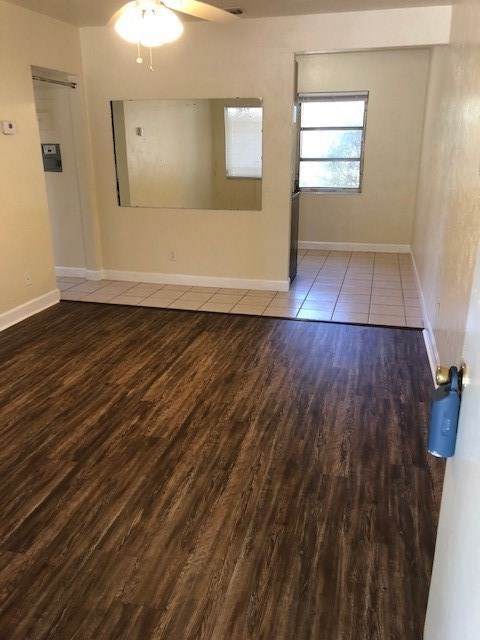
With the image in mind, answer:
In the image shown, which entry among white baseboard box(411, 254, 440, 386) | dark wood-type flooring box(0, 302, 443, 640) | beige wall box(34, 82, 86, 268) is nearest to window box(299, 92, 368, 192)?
white baseboard box(411, 254, 440, 386)

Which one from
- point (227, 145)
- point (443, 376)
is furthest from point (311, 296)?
point (443, 376)

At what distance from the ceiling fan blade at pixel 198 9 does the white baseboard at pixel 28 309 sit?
269cm

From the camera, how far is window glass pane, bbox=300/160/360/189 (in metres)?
7.00

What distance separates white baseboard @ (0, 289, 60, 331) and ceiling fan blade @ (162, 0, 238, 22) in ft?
8.83

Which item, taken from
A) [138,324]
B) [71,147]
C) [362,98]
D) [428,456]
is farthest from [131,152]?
[428,456]

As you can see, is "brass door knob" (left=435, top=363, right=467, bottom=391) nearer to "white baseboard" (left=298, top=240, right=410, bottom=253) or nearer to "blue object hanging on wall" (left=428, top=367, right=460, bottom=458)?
"blue object hanging on wall" (left=428, top=367, right=460, bottom=458)

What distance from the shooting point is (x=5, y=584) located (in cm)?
168

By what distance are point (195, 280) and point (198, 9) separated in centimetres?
278

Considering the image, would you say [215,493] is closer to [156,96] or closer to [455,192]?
[455,192]

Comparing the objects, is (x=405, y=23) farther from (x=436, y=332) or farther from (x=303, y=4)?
(x=436, y=332)

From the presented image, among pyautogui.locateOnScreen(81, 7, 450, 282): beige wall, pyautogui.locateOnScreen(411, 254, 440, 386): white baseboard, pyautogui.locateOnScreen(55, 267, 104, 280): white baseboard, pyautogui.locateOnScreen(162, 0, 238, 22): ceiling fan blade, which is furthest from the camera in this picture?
pyautogui.locateOnScreen(55, 267, 104, 280): white baseboard

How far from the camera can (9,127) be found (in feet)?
13.0

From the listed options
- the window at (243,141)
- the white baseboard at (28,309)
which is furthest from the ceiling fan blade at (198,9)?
the white baseboard at (28,309)

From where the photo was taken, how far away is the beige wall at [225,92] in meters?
4.27
